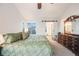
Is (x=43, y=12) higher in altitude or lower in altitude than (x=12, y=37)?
higher

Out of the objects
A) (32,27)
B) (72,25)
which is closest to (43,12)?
(32,27)

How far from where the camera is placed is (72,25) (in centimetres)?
286

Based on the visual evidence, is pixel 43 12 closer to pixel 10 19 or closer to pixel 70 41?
pixel 10 19

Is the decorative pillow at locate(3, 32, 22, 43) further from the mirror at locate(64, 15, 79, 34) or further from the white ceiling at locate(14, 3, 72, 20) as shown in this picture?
the mirror at locate(64, 15, 79, 34)

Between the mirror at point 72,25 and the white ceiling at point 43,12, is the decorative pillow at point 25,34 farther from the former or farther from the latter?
the mirror at point 72,25

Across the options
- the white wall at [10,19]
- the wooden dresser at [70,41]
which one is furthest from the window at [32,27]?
the wooden dresser at [70,41]

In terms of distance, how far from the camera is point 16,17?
2432mm

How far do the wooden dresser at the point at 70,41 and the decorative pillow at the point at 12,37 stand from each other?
732 millimetres

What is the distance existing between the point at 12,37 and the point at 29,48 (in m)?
0.35

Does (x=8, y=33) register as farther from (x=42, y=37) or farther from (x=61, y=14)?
(x=61, y=14)

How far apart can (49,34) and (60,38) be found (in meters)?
0.30

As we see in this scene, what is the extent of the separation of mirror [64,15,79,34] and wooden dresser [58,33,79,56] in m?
0.09

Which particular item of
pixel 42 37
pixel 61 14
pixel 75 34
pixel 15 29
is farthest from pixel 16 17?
pixel 75 34

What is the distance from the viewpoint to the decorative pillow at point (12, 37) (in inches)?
92.0
